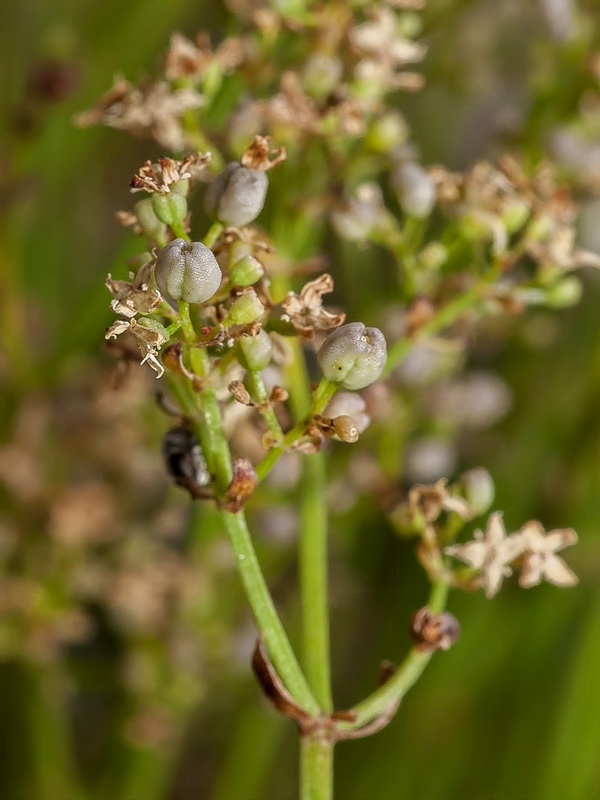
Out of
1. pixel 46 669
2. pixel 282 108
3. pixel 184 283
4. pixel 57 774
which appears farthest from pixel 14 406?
pixel 184 283

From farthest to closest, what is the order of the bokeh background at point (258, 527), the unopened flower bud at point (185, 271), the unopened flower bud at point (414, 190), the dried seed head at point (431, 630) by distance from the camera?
the bokeh background at point (258, 527) < the unopened flower bud at point (414, 190) < the dried seed head at point (431, 630) < the unopened flower bud at point (185, 271)

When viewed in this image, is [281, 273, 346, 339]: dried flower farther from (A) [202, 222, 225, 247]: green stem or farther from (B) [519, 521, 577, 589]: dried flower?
(B) [519, 521, 577, 589]: dried flower

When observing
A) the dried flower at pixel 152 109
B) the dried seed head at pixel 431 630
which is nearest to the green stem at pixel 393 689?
the dried seed head at pixel 431 630

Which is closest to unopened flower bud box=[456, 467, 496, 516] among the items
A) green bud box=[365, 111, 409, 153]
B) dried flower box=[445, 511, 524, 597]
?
dried flower box=[445, 511, 524, 597]

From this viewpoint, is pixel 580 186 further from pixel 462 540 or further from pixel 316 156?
pixel 462 540

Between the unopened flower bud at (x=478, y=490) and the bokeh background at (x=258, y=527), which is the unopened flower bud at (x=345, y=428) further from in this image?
the bokeh background at (x=258, y=527)
